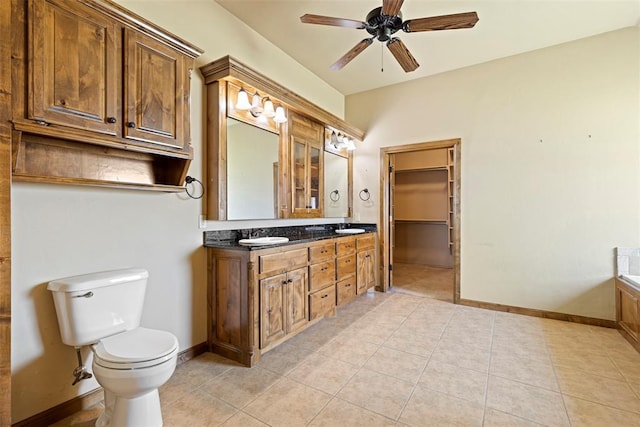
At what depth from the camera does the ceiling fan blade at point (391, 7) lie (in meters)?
1.88

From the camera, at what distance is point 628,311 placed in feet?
8.61

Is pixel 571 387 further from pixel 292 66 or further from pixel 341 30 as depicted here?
pixel 292 66

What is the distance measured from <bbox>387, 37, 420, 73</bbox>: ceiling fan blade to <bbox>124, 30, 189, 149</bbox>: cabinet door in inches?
62.1

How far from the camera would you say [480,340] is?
8.68 feet

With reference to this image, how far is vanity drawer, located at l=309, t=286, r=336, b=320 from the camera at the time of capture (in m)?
2.77

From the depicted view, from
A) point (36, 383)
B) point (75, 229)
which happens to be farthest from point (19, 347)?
point (75, 229)

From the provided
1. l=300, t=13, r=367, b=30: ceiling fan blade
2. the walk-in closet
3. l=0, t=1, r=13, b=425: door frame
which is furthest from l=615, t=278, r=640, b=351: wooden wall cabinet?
l=0, t=1, r=13, b=425: door frame

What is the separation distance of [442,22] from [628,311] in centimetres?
298

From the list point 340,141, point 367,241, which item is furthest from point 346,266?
point 340,141

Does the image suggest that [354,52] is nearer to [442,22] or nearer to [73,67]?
[442,22]

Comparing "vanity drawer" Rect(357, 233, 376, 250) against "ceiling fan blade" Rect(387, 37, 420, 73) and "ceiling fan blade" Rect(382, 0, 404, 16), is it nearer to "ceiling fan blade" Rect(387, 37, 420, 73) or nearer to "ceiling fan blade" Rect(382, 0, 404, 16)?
"ceiling fan blade" Rect(387, 37, 420, 73)

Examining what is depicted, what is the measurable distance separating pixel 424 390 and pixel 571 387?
970 mm

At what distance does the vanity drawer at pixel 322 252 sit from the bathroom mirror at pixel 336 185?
0.84 meters

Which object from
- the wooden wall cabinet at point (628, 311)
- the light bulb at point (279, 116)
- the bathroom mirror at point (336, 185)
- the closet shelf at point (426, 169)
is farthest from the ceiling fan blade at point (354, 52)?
the closet shelf at point (426, 169)
